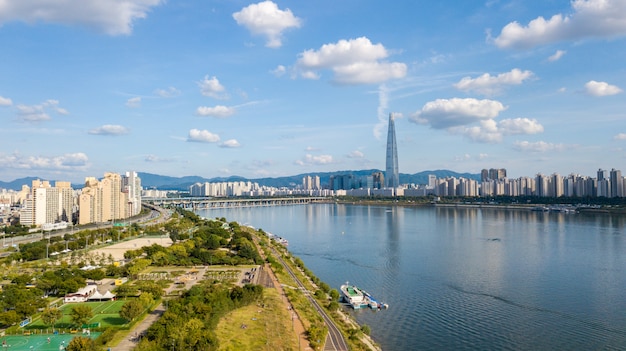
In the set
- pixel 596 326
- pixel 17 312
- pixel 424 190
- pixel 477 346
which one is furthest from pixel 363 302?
pixel 424 190

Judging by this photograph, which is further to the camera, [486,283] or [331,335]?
[486,283]

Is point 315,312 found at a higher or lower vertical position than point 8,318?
lower

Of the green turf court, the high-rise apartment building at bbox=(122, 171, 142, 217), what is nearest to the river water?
the green turf court

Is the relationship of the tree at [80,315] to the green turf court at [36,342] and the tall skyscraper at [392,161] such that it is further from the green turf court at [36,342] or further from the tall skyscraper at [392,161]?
the tall skyscraper at [392,161]

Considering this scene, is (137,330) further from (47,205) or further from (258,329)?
(47,205)

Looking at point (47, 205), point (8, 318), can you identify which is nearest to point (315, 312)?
point (8, 318)

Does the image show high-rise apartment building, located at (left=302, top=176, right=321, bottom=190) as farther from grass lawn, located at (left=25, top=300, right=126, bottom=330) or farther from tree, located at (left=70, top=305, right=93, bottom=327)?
tree, located at (left=70, top=305, right=93, bottom=327)
